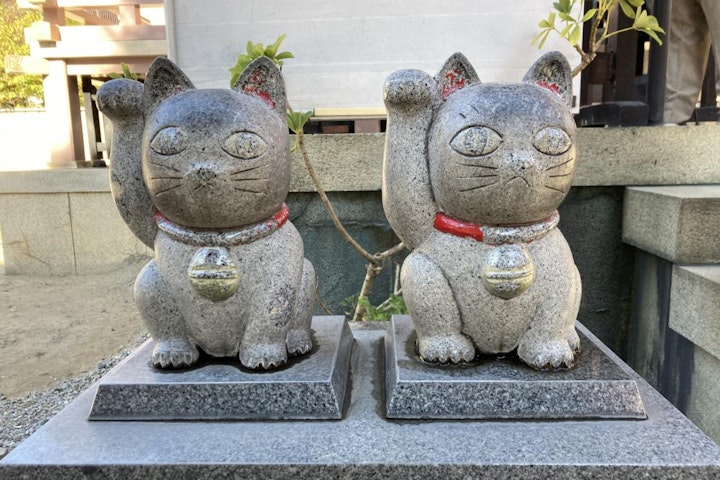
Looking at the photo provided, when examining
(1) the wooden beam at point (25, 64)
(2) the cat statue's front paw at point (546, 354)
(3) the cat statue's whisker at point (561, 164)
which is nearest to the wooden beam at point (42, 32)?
(1) the wooden beam at point (25, 64)

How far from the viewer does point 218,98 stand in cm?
189

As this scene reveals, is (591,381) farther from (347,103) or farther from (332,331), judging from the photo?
(347,103)

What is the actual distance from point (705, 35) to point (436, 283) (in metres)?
3.65

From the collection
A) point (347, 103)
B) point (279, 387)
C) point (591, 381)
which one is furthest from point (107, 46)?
point (591, 381)

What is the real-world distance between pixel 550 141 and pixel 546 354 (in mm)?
750

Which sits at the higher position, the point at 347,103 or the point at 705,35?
the point at 705,35

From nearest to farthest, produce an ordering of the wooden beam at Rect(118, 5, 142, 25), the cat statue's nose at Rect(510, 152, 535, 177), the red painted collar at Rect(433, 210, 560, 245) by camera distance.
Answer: the cat statue's nose at Rect(510, 152, 535, 177) → the red painted collar at Rect(433, 210, 560, 245) → the wooden beam at Rect(118, 5, 142, 25)

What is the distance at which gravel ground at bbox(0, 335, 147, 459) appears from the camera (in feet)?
10.7

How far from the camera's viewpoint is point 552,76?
198cm

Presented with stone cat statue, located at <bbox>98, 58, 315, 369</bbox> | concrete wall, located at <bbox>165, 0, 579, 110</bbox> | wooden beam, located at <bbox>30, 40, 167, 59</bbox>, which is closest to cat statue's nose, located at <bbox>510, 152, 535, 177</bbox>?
stone cat statue, located at <bbox>98, 58, 315, 369</bbox>

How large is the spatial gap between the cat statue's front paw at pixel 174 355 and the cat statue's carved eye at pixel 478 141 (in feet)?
4.06

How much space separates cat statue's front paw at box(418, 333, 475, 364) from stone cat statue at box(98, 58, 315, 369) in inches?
20.0

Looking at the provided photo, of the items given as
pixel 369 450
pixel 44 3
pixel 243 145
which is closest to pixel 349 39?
pixel 243 145

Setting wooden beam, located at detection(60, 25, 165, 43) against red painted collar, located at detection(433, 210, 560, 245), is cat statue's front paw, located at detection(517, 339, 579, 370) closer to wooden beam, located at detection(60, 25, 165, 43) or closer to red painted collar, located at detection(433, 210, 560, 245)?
red painted collar, located at detection(433, 210, 560, 245)
